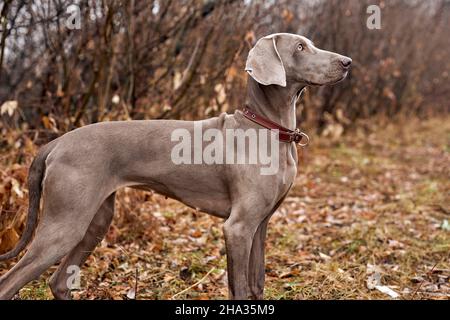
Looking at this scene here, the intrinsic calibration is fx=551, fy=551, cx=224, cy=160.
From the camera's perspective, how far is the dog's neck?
9.78 ft

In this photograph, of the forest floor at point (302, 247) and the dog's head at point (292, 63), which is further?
the forest floor at point (302, 247)

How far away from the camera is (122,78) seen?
5.87 meters

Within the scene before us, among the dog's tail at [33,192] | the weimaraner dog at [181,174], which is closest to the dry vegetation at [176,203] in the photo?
the dog's tail at [33,192]

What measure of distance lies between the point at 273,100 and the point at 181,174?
639 mm

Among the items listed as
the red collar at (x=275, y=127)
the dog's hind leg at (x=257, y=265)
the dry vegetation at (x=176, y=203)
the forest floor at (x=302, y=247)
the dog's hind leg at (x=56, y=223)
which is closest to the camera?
the dog's hind leg at (x=56, y=223)

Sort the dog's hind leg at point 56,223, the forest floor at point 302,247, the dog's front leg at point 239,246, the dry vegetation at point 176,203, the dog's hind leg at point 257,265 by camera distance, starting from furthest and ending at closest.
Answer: the dry vegetation at point 176,203 → the forest floor at point 302,247 → the dog's hind leg at point 257,265 → the dog's front leg at point 239,246 → the dog's hind leg at point 56,223

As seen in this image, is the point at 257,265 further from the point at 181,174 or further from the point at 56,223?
the point at 56,223

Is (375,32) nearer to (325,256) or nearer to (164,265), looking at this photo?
(325,256)

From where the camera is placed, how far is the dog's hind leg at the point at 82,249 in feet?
10.5

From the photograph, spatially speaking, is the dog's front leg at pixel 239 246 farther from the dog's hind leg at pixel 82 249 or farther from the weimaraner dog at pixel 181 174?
the dog's hind leg at pixel 82 249

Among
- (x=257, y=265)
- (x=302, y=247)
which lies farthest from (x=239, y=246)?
(x=302, y=247)

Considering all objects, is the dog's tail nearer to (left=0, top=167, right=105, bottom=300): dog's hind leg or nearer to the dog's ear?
(left=0, top=167, right=105, bottom=300): dog's hind leg
